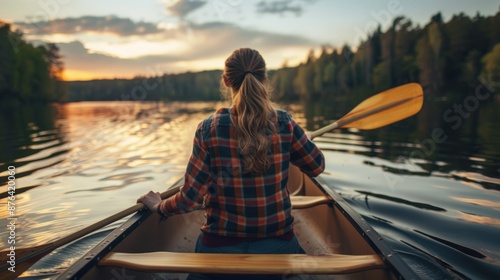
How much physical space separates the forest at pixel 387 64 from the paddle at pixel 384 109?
32.4m

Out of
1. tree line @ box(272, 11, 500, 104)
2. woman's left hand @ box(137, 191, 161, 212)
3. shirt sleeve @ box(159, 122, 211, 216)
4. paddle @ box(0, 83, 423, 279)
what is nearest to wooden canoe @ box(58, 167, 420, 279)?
woman's left hand @ box(137, 191, 161, 212)

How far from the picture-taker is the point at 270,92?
245 cm

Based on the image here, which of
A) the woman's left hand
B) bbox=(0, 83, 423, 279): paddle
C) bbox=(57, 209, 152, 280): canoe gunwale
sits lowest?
bbox=(57, 209, 152, 280): canoe gunwale

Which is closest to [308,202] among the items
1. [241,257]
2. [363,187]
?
[241,257]

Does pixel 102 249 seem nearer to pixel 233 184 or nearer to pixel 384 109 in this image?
pixel 233 184

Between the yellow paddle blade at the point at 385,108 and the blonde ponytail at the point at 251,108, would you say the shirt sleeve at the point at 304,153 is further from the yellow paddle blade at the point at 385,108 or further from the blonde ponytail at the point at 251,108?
the yellow paddle blade at the point at 385,108

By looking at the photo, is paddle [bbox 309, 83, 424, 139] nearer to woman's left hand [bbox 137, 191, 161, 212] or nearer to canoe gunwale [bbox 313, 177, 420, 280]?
canoe gunwale [bbox 313, 177, 420, 280]

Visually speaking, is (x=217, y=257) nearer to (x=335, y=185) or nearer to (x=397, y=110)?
(x=397, y=110)

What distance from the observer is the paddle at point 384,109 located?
5.09 meters

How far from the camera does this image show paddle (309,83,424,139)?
5094 mm

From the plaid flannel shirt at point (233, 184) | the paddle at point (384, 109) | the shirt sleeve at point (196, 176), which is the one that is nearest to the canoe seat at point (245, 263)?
the plaid flannel shirt at point (233, 184)

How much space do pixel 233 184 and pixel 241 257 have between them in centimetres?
43

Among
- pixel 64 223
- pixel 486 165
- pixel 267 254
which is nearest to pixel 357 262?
pixel 267 254

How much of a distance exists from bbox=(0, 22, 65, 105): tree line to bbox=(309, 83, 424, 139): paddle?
51.9m
